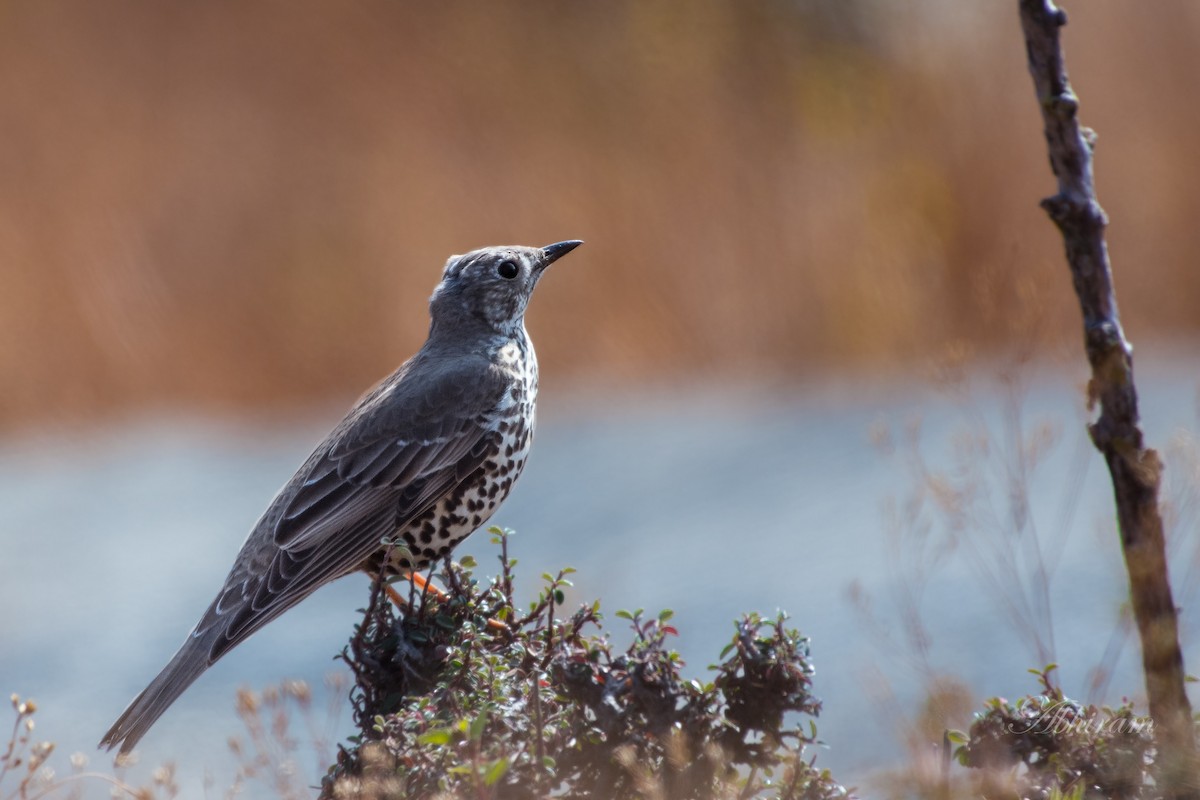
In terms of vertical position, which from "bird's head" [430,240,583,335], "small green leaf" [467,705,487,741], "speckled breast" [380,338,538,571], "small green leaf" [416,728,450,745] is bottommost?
"small green leaf" [467,705,487,741]

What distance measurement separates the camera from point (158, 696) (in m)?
3.90

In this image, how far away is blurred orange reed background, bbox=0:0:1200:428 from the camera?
32.4 ft

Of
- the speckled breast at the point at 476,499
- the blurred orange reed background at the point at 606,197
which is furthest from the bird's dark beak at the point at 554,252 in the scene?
the blurred orange reed background at the point at 606,197

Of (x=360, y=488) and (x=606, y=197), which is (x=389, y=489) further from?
(x=606, y=197)

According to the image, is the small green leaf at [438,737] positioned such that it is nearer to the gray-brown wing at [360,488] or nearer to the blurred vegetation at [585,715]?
the blurred vegetation at [585,715]

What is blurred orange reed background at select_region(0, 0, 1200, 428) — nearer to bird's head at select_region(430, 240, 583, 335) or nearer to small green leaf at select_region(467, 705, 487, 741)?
bird's head at select_region(430, 240, 583, 335)

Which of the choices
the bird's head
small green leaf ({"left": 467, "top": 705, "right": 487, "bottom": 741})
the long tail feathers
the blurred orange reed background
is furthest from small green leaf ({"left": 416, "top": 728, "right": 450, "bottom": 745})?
the blurred orange reed background

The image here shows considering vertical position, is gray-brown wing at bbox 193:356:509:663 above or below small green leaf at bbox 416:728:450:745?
above

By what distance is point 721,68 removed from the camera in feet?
37.8

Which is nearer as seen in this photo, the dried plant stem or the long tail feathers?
the dried plant stem

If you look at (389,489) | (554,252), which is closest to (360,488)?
(389,489)

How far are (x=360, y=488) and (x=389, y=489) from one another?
10cm

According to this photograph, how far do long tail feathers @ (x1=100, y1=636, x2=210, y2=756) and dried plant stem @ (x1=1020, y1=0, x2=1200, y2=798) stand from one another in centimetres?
255

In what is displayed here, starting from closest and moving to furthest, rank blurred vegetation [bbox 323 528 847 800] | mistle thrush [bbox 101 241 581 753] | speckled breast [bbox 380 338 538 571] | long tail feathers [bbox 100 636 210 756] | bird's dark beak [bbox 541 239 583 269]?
1. blurred vegetation [bbox 323 528 847 800]
2. long tail feathers [bbox 100 636 210 756]
3. mistle thrush [bbox 101 241 581 753]
4. speckled breast [bbox 380 338 538 571]
5. bird's dark beak [bbox 541 239 583 269]
